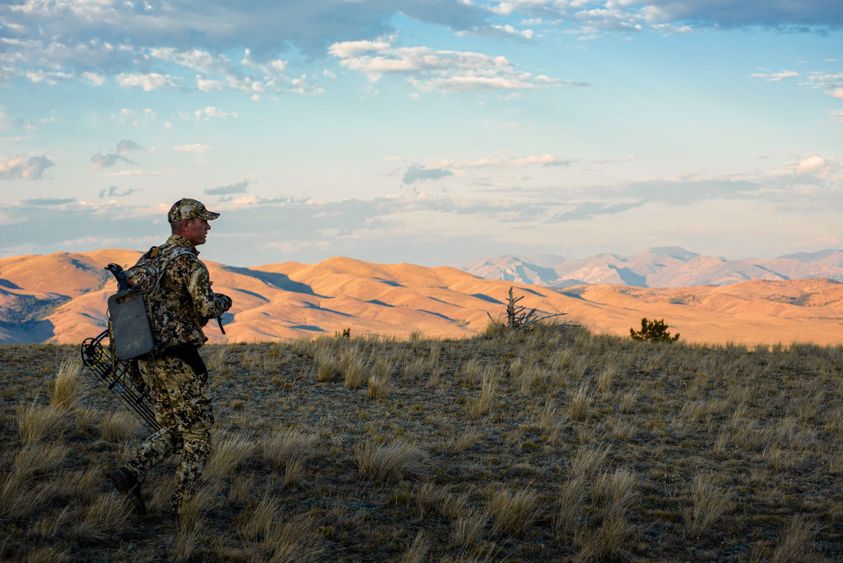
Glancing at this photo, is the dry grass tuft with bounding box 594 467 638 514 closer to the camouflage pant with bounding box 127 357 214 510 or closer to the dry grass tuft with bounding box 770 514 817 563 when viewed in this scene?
the dry grass tuft with bounding box 770 514 817 563

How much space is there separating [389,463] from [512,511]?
1.56 meters

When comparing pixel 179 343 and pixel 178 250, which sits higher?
pixel 178 250

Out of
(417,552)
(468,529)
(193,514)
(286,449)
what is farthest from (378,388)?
(417,552)

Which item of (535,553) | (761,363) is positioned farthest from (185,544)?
(761,363)

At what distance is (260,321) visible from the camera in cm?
16912

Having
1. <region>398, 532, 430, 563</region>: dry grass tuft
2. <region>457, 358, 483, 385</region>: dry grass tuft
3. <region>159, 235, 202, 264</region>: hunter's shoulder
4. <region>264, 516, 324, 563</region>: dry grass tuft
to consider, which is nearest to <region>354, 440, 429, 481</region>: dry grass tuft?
<region>264, 516, 324, 563</region>: dry grass tuft

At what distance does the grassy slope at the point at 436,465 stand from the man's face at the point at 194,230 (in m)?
2.17

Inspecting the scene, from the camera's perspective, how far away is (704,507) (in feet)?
23.0

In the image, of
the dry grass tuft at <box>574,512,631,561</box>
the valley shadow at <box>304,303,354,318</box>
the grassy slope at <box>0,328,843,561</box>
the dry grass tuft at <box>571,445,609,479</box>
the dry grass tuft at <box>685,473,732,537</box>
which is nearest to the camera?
the grassy slope at <box>0,328,843,561</box>

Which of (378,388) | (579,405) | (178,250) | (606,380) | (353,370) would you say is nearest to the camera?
(178,250)

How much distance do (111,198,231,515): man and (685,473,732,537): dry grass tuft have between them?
440cm

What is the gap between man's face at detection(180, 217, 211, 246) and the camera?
5539 millimetres

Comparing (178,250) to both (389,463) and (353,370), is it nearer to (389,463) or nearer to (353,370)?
(389,463)

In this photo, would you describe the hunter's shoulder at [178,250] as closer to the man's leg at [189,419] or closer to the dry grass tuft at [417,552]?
the man's leg at [189,419]
